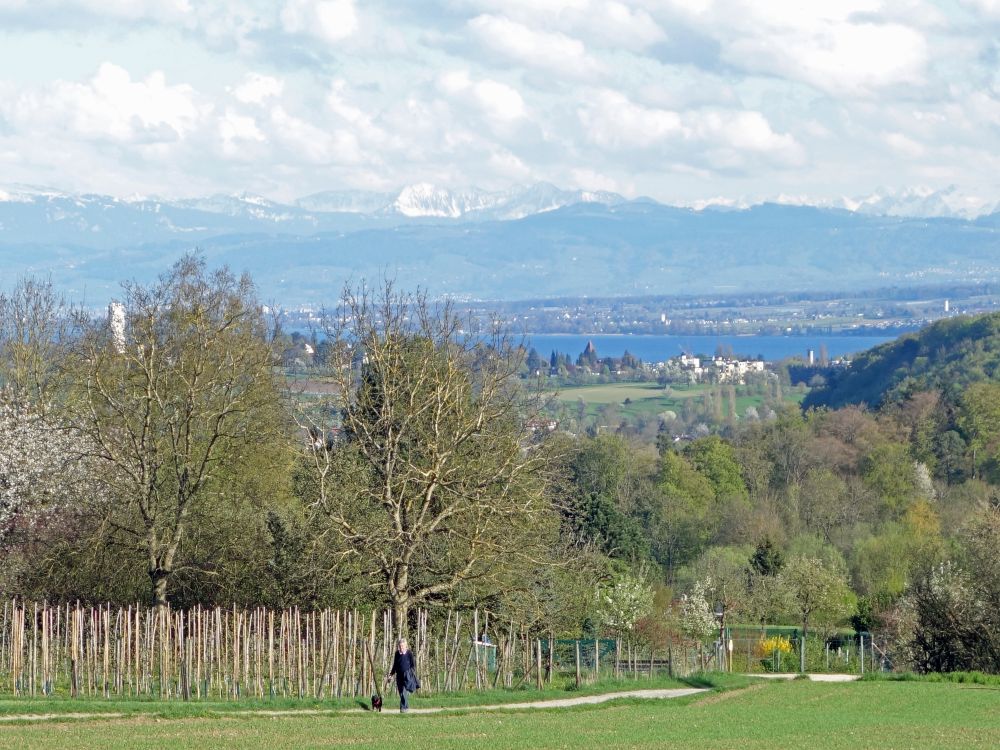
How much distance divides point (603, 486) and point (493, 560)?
51.3 metres

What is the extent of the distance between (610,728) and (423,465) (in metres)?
15.1

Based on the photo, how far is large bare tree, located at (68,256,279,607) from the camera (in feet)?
125

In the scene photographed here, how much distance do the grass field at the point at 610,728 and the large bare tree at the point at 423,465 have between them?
732 cm

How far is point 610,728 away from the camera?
24.9m

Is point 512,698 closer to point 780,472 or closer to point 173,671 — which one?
point 173,671

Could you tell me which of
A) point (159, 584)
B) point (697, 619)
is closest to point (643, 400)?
point (697, 619)

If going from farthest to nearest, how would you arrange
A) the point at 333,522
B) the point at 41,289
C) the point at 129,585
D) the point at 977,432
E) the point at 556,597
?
the point at 977,432, the point at 41,289, the point at 556,597, the point at 129,585, the point at 333,522

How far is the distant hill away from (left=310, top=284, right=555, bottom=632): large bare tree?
91055mm

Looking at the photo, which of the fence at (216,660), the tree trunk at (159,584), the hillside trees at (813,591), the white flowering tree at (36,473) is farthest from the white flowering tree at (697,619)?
the tree trunk at (159,584)

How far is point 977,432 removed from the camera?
9738 centimetres

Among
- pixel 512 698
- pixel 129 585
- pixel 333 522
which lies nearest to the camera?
pixel 512 698

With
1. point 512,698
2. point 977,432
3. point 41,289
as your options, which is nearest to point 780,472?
point 977,432

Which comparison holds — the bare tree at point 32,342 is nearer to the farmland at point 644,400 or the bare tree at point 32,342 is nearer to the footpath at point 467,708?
the footpath at point 467,708

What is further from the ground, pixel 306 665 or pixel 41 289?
pixel 41 289
